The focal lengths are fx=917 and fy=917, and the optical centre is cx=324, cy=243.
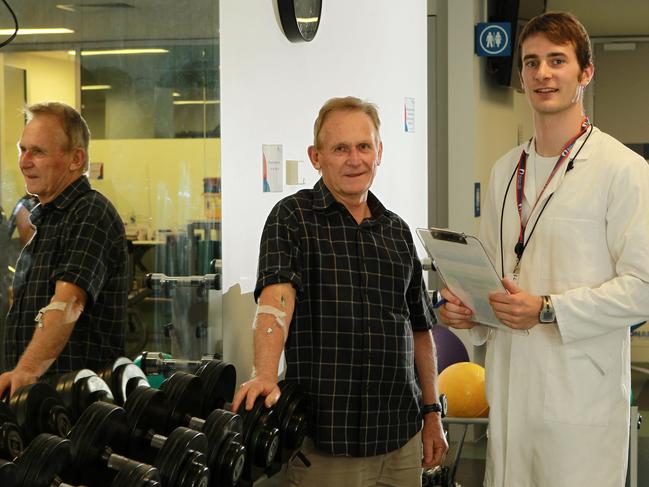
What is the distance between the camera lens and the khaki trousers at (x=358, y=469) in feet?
7.96

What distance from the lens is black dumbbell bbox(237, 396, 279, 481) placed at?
2307 millimetres

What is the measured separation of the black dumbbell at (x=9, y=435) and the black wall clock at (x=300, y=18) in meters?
2.01

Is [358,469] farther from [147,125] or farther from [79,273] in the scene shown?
[147,125]

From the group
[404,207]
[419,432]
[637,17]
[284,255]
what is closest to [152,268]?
[284,255]

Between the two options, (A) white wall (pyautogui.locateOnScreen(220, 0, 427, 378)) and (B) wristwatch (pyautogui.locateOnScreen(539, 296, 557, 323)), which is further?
(A) white wall (pyautogui.locateOnScreen(220, 0, 427, 378))

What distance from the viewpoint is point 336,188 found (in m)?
2.51

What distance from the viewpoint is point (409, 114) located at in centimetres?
541

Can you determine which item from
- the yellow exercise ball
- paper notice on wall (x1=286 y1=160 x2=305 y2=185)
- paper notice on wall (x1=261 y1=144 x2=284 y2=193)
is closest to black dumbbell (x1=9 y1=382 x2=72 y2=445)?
paper notice on wall (x1=261 y1=144 x2=284 y2=193)

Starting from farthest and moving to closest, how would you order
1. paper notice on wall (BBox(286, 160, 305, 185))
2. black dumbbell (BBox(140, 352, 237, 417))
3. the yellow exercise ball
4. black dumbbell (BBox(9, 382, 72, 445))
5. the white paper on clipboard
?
the yellow exercise ball
paper notice on wall (BBox(286, 160, 305, 185))
black dumbbell (BBox(140, 352, 237, 417))
the white paper on clipboard
black dumbbell (BBox(9, 382, 72, 445))

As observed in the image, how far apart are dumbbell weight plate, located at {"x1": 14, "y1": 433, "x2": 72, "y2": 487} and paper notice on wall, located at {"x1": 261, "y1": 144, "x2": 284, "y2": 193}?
5.52 ft

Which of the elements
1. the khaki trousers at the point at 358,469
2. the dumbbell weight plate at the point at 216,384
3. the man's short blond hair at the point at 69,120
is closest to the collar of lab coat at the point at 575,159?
the khaki trousers at the point at 358,469

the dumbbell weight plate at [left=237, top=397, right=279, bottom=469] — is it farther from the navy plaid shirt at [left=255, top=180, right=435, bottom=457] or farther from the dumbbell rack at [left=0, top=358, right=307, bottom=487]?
the navy plaid shirt at [left=255, top=180, right=435, bottom=457]

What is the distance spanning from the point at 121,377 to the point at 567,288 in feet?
3.88

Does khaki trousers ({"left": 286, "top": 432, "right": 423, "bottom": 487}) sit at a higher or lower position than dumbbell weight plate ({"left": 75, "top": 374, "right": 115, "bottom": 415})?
lower
